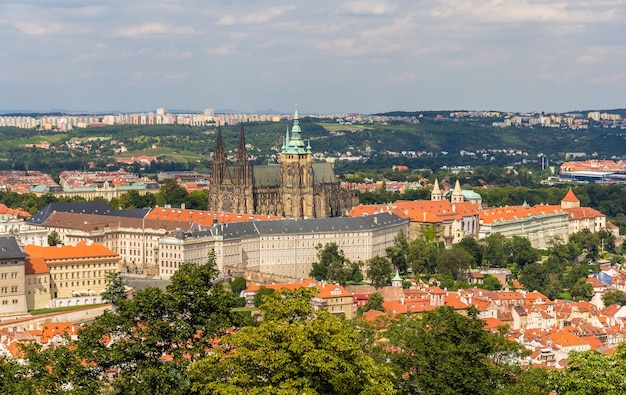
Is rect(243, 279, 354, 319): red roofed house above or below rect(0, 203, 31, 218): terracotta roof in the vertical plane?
below

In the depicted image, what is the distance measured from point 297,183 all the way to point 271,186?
9.85ft

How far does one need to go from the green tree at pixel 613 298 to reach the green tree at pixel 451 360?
54.2m

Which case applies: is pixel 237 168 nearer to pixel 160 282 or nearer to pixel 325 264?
pixel 325 264

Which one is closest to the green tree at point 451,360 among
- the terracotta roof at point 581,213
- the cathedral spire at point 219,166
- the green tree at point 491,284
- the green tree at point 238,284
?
the green tree at point 238,284

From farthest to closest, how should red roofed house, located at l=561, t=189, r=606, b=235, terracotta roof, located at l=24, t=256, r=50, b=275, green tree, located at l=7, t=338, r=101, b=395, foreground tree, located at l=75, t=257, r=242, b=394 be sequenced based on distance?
red roofed house, located at l=561, t=189, r=606, b=235
terracotta roof, located at l=24, t=256, r=50, b=275
green tree, located at l=7, t=338, r=101, b=395
foreground tree, located at l=75, t=257, r=242, b=394

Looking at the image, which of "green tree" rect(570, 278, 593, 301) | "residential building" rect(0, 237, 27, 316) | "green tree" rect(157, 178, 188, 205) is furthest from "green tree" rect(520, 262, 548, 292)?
"green tree" rect(157, 178, 188, 205)

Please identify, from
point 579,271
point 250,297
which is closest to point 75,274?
point 250,297

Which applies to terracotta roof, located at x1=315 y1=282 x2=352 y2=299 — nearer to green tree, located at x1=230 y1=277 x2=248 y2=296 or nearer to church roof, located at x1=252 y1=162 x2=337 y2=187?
green tree, located at x1=230 y1=277 x2=248 y2=296

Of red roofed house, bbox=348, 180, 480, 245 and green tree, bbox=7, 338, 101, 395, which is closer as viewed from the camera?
green tree, bbox=7, 338, 101, 395

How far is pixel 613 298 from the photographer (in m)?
95.0

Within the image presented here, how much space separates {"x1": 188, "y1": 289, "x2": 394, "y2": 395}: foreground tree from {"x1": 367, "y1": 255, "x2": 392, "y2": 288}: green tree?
6345cm

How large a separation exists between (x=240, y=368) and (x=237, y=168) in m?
96.3

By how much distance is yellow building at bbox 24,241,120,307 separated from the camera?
283 feet

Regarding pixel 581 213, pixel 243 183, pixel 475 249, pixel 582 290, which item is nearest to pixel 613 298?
pixel 582 290
